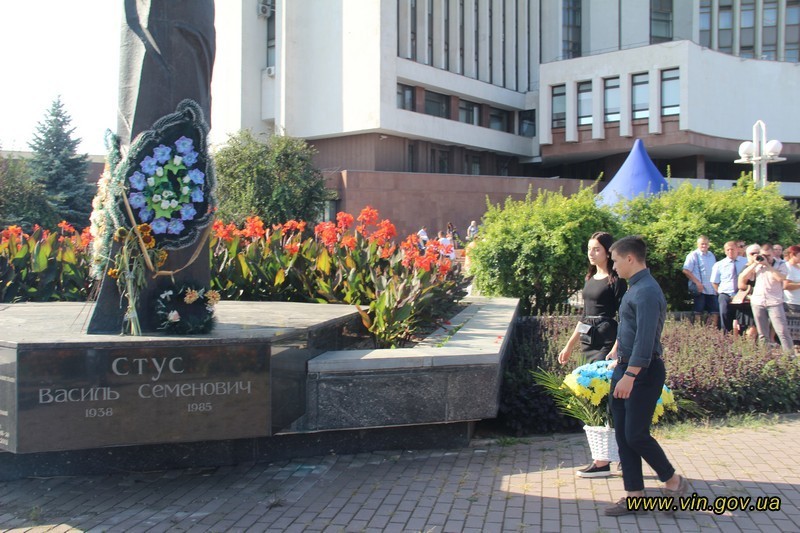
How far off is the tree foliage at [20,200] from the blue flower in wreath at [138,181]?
85.3 feet

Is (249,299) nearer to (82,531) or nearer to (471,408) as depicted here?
(471,408)

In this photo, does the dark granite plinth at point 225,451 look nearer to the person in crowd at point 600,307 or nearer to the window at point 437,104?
the person in crowd at point 600,307

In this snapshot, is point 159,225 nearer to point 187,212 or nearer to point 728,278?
point 187,212

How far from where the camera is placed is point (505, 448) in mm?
6289

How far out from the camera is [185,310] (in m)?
5.52

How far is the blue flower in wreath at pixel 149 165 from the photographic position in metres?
5.41

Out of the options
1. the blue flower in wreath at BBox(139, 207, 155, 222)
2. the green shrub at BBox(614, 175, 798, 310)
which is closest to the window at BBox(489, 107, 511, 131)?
the green shrub at BBox(614, 175, 798, 310)

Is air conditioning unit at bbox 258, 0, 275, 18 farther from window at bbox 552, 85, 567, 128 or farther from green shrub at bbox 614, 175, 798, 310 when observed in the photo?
green shrub at bbox 614, 175, 798, 310

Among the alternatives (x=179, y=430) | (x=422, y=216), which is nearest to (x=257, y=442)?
(x=179, y=430)

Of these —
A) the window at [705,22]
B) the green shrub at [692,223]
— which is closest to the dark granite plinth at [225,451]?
the green shrub at [692,223]

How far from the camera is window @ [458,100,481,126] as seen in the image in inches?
1682

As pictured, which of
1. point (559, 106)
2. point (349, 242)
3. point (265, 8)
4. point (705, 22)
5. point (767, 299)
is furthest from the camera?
point (705, 22)

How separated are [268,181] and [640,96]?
851 inches

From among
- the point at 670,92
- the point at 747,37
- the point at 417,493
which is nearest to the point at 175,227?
the point at 417,493
